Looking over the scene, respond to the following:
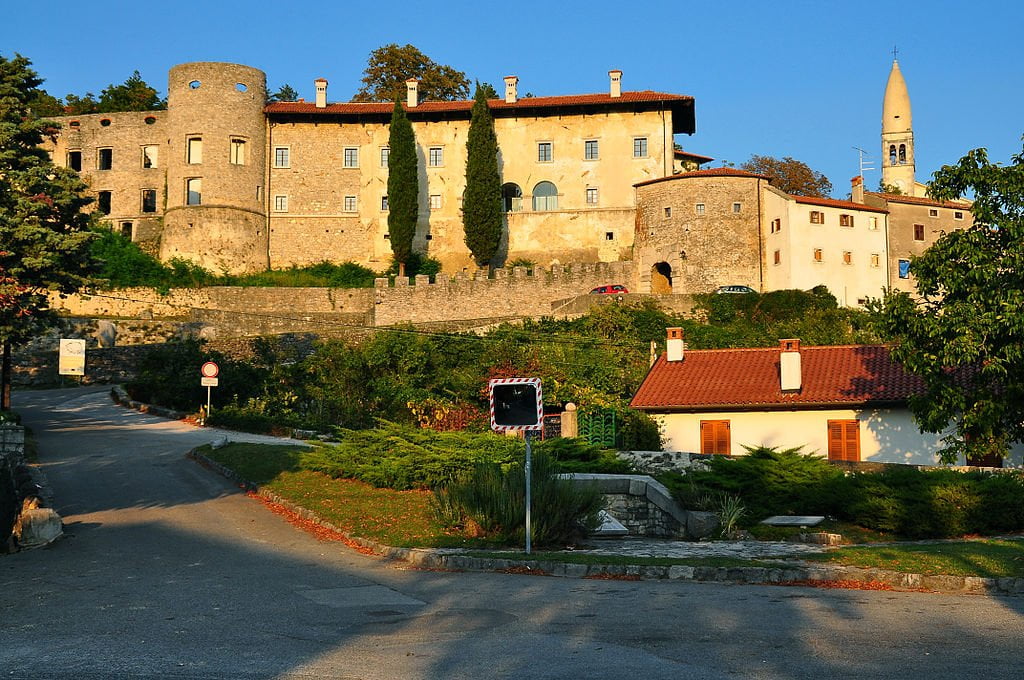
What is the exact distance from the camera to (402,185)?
63.4 m

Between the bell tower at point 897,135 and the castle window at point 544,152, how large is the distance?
48.9 m

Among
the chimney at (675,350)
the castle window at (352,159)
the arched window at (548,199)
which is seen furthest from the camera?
the castle window at (352,159)

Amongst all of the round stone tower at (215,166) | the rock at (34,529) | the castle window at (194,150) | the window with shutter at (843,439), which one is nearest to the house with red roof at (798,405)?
the window with shutter at (843,439)

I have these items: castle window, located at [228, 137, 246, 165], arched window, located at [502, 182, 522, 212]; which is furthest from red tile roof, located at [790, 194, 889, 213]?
castle window, located at [228, 137, 246, 165]

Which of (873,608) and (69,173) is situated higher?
(69,173)

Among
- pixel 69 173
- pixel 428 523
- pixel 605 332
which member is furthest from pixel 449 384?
pixel 428 523

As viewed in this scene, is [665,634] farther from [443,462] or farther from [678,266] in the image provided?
[678,266]

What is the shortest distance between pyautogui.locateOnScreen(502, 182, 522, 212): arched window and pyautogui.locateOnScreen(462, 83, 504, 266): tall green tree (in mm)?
3435

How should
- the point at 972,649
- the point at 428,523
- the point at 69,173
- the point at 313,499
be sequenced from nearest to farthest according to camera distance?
the point at 972,649, the point at 428,523, the point at 313,499, the point at 69,173

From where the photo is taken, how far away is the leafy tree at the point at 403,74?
78.0m

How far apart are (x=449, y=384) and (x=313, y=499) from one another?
21.0 m

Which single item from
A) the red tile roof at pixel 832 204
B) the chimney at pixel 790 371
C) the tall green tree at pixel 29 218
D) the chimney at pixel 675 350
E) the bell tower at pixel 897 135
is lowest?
the chimney at pixel 790 371

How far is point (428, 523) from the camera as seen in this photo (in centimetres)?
1909

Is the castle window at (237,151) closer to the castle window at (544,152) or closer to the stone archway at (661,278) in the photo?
the castle window at (544,152)
